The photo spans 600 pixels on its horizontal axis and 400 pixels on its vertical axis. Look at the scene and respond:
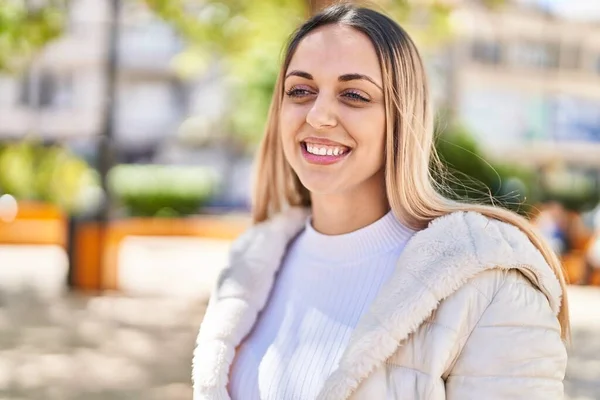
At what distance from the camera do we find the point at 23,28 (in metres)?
6.92

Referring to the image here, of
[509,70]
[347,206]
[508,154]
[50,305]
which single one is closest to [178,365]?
[50,305]

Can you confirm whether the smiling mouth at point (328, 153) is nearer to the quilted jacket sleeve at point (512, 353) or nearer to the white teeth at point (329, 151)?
the white teeth at point (329, 151)

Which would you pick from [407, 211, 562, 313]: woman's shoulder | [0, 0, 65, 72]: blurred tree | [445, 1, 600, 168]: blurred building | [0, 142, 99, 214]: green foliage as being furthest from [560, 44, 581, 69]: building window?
[407, 211, 562, 313]: woman's shoulder

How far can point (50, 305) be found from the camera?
884cm

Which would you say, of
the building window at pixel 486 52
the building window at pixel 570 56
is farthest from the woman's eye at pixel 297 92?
the building window at pixel 570 56

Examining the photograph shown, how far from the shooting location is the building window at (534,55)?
3622 centimetres

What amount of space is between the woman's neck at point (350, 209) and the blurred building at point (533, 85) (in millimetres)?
33689

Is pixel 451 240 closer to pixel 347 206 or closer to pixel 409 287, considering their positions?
pixel 409 287

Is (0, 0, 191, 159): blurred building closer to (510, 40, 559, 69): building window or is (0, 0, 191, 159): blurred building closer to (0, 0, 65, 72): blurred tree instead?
(510, 40, 559, 69): building window

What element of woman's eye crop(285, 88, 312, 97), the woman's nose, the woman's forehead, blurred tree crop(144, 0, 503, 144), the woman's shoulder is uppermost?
blurred tree crop(144, 0, 503, 144)

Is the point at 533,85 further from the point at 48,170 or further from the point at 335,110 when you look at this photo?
the point at 335,110

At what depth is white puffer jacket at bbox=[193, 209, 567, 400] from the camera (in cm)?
167

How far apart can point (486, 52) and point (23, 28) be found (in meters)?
31.2

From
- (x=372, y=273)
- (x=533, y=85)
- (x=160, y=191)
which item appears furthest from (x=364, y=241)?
(x=533, y=85)
